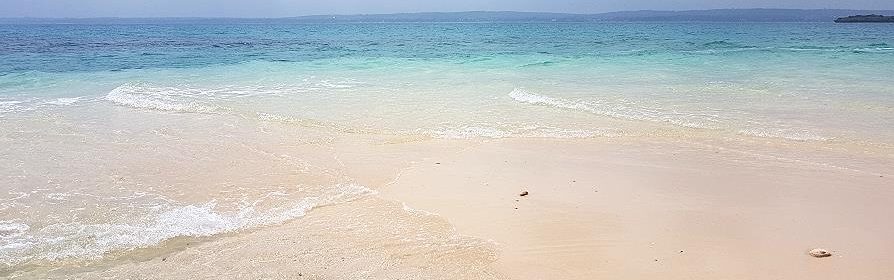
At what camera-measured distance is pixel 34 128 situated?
9.71m

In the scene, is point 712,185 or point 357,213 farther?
point 712,185

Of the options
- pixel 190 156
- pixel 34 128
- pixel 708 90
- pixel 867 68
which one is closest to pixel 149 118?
pixel 34 128

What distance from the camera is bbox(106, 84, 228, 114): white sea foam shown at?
11.8m

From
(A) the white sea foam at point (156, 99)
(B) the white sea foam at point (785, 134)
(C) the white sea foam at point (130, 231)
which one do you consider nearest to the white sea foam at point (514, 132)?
(B) the white sea foam at point (785, 134)

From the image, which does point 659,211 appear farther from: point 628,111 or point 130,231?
point 628,111

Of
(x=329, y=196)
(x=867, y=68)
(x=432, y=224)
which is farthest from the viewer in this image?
(x=867, y=68)

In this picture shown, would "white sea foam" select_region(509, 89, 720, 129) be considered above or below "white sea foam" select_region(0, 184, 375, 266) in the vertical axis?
above

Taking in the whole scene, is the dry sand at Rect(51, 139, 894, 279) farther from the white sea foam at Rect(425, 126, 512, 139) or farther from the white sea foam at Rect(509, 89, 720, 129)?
the white sea foam at Rect(509, 89, 720, 129)

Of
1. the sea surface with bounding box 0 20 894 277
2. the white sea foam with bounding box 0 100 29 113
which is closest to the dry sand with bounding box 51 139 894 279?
the sea surface with bounding box 0 20 894 277

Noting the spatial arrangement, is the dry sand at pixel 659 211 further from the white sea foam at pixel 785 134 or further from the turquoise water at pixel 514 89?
the turquoise water at pixel 514 89

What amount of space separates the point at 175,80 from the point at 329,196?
1317 centimetres

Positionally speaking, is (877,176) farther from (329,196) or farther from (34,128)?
(34,128)

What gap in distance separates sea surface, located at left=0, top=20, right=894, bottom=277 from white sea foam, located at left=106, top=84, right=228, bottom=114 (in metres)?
0.06

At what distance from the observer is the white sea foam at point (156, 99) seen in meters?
11.8
